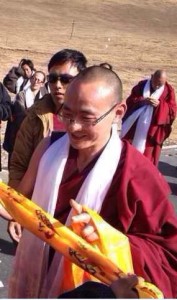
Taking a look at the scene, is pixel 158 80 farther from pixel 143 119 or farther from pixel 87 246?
pixel 87 246

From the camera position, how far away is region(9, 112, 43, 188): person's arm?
3919 millimetres

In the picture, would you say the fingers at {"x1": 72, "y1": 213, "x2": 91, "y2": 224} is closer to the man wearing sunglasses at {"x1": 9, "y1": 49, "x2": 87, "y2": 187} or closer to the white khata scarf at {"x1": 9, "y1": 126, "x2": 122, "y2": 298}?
the white khata scarf at {"x1": 9, "y1": 126, "x2": 122, "y2": 298}

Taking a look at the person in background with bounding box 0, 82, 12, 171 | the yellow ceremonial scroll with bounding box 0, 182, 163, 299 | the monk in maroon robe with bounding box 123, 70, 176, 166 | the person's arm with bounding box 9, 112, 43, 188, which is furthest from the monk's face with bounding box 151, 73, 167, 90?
the yellow ceremonial scroll with bounding box 0, 182, 163, 299

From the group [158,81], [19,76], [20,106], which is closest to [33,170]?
[20,106]

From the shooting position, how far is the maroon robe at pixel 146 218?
2697 millimetres

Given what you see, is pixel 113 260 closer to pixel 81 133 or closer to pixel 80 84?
pixel 81 133

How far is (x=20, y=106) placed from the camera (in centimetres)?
759

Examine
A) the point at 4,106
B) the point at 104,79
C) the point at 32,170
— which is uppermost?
the point at 104,79

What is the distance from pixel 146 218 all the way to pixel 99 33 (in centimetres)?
2697

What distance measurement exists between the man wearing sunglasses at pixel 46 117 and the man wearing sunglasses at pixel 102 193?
950 millimetres

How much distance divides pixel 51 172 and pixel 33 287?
0.49 m

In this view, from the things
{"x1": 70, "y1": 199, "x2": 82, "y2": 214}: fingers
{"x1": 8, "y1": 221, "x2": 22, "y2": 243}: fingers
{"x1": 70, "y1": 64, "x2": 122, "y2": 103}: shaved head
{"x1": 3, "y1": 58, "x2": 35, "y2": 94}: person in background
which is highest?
{"x1": 70, "y1": 64, "x2": 122, "y2": 103}: shaved head

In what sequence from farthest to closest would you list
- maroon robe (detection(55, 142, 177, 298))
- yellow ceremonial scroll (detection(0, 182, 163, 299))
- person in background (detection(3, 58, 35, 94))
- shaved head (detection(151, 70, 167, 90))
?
1. person in background (detection(3, 58, 35, 94))
2. shaved head (detection(151, 70, 167, 90))
3. maroon robe (detection(55, 142, 177, 298))
4. yellow ceremonial scroll (detection(0, 182, 163, 299))

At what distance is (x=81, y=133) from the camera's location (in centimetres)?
277
